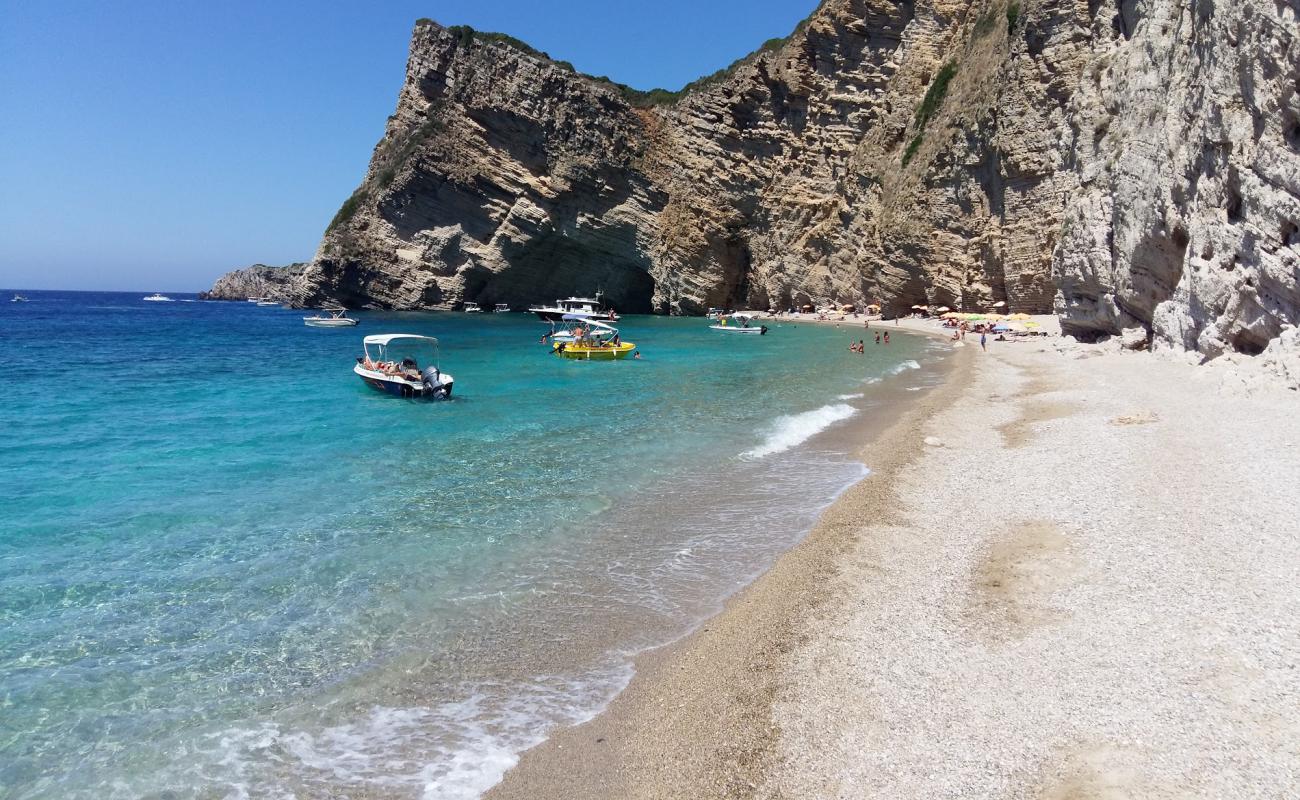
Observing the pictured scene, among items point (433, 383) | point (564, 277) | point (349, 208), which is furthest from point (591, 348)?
point (349, 208)

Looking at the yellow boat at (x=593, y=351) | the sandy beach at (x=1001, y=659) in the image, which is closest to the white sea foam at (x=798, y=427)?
the sandy beach at (x=1001, y=659)

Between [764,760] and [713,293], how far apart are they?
237 feet

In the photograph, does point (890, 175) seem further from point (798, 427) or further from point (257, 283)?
point (257, 283)

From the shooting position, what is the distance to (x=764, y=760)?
16.5ft

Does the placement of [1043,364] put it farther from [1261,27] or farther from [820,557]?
[820,557]

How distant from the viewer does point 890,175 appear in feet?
196

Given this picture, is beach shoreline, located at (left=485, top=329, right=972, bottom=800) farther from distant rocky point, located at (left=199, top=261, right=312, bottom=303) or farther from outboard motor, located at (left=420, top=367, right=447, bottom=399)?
distant rocky point, located at (left=199, top=261, right=312, bottom=303)

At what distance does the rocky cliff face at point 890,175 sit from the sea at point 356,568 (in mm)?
10726

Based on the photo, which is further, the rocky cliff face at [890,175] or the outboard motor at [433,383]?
the outboard motor at [433,383]

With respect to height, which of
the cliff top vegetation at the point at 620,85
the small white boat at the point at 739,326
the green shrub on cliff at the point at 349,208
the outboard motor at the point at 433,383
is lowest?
the outboard motor at the point at 433,383

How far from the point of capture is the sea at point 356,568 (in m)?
5.70

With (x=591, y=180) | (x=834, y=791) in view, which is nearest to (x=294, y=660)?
(x=834, y=791)

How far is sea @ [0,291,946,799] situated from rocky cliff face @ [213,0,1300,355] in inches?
422

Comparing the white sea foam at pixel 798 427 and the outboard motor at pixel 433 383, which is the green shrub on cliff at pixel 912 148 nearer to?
the white sea foam at pixel 798 427
